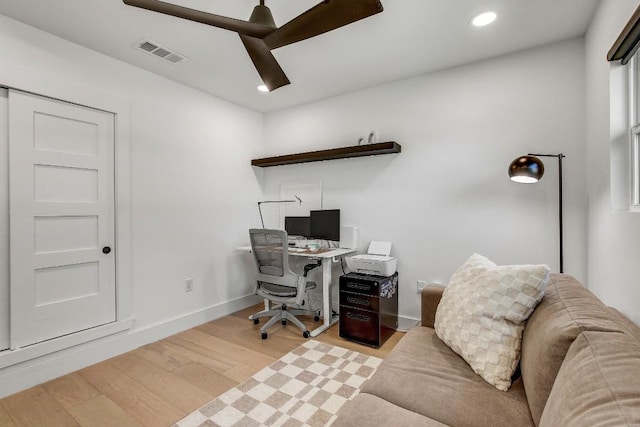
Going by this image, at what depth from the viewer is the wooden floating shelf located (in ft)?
9.75

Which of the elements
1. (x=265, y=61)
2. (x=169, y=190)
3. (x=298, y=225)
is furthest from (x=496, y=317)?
(x=169, y=190)

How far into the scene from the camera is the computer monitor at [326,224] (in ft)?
11.2

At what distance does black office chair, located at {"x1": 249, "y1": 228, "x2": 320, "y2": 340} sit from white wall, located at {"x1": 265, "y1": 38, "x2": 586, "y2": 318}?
0.92m

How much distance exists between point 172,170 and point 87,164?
29.0 inches

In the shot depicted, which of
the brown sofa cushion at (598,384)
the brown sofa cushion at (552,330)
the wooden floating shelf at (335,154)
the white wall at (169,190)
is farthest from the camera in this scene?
the wooden floating shelf at (335,154)

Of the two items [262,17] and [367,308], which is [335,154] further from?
[262,17]

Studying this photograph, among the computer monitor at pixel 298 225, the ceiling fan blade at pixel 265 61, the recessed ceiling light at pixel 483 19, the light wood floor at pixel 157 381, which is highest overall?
the recessed ceiling light at pixel 483 19

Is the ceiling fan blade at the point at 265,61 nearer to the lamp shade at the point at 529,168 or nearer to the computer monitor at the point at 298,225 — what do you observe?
the lamp shade at the point at 529,168

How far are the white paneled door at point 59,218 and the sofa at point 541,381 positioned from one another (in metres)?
2.46

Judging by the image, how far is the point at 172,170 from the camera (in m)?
3.10

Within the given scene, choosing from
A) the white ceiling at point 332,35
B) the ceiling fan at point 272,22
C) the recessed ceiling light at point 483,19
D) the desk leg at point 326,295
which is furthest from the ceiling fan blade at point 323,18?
the desk leg at point 326,295

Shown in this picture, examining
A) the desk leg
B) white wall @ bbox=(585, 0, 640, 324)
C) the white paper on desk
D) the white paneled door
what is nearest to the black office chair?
the desk leg

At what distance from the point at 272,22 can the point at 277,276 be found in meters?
2.18

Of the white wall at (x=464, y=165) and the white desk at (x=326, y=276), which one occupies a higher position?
the white wall at (x=464, y=165)
